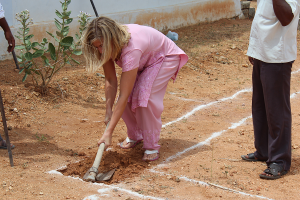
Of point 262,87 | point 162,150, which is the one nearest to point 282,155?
point 262,87

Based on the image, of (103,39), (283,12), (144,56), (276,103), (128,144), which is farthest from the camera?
(128,144)

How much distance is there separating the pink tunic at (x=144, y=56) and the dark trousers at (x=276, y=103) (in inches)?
35.6

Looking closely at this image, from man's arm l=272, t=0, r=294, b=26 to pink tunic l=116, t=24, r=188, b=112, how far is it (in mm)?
1085

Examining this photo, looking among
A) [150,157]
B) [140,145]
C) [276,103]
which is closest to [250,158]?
[276,103]

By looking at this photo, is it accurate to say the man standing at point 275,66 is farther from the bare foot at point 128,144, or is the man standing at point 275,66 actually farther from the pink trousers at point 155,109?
the bare foot at point 128,144

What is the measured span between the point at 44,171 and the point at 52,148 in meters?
0.63

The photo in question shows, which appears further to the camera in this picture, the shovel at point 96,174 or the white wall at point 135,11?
the white wall at point 135,11

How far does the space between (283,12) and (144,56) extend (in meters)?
1.30

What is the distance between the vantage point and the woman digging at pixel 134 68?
3029mm

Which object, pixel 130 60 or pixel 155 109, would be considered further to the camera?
pixel 155 109

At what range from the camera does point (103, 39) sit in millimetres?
2982

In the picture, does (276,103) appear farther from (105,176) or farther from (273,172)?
(105,176)

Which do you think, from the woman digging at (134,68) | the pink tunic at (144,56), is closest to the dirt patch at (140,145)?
the woman digging at (134,68)

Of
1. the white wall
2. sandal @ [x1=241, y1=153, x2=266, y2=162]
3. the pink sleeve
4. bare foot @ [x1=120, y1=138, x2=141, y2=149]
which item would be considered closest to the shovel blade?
bare foot @ [x1=120, y1=138, x2=141, y2=149]
